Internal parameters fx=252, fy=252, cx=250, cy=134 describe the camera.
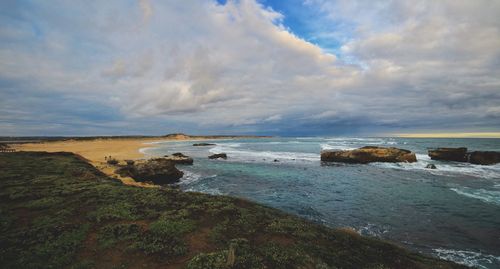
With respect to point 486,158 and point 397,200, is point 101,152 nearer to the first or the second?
point 397,200

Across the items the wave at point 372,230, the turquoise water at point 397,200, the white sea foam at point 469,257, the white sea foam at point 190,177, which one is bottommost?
the white sea foam at point 469,257

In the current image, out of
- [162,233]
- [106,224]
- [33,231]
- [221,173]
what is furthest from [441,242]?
[221,173]

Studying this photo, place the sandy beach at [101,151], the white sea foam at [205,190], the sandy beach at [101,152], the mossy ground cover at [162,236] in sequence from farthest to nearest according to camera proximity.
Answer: the sandy beach at [101,151] → the sandy beach at [101,152] → the white sea foam at [205,190] → the mossy ground cover at [162,236]

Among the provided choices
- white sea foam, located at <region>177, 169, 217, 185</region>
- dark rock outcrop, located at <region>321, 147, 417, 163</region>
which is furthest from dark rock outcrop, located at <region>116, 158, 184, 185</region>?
dark rock outcrop, located at <region>321, 147, 417, 163</region>

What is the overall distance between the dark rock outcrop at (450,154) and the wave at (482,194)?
94.3 ft

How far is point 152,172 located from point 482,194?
1306 inches

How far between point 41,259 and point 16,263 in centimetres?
60

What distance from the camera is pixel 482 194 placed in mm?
23156

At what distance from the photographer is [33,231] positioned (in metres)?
9.70

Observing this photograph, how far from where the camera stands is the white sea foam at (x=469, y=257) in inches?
449

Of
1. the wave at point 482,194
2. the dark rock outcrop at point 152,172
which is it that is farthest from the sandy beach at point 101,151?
the wave at point 482,194

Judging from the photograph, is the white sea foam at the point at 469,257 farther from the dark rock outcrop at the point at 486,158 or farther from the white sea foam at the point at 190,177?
the dark rock outcrop at the point at 486,158

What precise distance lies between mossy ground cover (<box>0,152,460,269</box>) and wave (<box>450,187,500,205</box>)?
1696 cm

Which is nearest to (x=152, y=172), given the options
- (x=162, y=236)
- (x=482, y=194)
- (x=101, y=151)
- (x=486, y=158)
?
(x=162, y=236)
